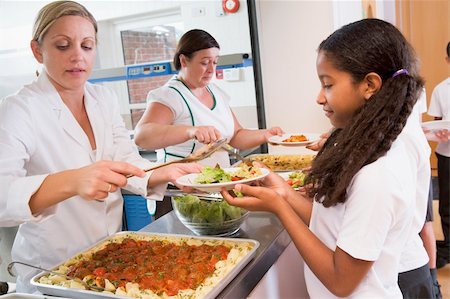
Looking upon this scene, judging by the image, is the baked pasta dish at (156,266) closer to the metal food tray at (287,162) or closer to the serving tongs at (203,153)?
the serving tongs at (203,153)

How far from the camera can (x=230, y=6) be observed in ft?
11.4

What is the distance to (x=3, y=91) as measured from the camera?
3695mm

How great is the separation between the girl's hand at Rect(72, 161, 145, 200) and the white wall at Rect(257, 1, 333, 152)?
2.60 m

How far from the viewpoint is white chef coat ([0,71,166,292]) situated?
4.23ft

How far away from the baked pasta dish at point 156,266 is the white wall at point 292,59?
234 cm

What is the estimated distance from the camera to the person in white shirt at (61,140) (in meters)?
1.31

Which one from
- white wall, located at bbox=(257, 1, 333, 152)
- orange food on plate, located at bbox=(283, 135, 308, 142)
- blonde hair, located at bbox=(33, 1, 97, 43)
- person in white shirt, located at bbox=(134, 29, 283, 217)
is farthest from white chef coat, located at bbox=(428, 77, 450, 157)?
blonde hair, located at bbox=(33, 1, 97, 43)

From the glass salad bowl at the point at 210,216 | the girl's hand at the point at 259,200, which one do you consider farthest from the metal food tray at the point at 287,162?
the girl's hand at the point at 259,200

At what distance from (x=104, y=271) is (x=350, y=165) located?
727mm

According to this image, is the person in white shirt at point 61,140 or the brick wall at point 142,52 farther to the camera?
the brick wall at point 142,52

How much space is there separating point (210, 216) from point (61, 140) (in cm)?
57

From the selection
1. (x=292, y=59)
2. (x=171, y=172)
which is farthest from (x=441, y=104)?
(x=171, y=172)

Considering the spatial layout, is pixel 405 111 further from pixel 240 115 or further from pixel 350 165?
pixel 240 115

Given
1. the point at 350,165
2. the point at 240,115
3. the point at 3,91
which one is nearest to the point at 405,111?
the point at 350,165
